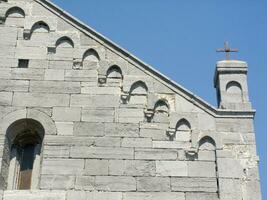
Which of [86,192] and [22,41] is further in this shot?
[22,41]

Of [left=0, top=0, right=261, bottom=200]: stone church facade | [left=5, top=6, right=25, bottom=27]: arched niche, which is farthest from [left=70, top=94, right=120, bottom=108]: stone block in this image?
[left=5, top=6, right=25, bottom=27]: arched niche

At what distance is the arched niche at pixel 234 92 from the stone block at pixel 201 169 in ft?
4.98

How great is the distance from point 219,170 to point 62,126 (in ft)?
9.83

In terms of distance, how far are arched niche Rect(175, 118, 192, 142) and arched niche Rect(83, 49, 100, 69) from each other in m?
2.02

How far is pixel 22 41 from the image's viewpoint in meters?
12.6

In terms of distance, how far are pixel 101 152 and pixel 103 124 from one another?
581 mm

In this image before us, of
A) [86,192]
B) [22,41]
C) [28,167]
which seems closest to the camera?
[86,192]

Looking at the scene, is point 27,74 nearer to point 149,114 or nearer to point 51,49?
point 51,49

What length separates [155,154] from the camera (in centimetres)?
1152

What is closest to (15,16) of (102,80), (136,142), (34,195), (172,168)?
(102,80)

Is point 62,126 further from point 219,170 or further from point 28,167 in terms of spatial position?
point 219,170

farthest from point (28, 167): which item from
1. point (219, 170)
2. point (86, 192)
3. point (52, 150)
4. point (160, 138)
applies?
point (219, 170)

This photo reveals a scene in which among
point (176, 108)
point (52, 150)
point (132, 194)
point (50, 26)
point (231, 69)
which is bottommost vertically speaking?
point (132, 194)

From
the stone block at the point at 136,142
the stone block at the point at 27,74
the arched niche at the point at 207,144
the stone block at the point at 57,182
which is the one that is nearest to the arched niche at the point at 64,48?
the stone block at the point at 27,74
